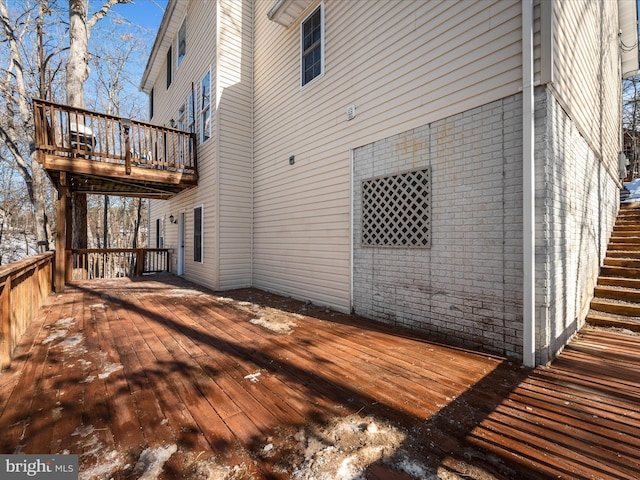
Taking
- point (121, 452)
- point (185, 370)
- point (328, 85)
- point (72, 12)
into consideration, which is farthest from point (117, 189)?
point (121, 452)

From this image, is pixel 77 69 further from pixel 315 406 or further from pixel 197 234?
pixel 315 406

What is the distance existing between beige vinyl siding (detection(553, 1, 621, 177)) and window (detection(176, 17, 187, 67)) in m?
9.85

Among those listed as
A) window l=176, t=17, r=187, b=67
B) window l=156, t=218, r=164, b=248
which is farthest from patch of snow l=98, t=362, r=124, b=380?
window l=156, t=218, r=164, b=248

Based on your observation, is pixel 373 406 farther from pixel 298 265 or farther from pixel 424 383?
pixel 298 265

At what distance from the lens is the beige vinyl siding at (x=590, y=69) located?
3.16 m

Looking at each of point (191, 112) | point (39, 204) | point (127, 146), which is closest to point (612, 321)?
point (127, 146)

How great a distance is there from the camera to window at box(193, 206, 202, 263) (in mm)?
7727

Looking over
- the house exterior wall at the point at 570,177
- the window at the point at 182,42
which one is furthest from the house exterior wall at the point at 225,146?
the house exterior wall at the point at 570,177

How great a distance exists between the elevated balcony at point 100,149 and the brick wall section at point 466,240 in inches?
230

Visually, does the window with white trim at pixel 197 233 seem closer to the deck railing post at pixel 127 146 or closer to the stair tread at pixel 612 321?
the deck railing post at pixel 127 146

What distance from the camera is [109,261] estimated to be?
→ 896 centimetres

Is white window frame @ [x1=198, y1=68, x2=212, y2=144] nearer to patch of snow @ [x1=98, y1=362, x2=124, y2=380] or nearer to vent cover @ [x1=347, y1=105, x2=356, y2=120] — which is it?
vent cover @ [x1=347, y1=105, x2=356, y2=120]

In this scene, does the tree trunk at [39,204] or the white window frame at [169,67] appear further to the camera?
the white window frame at [169,67]

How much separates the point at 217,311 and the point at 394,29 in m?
5.20
